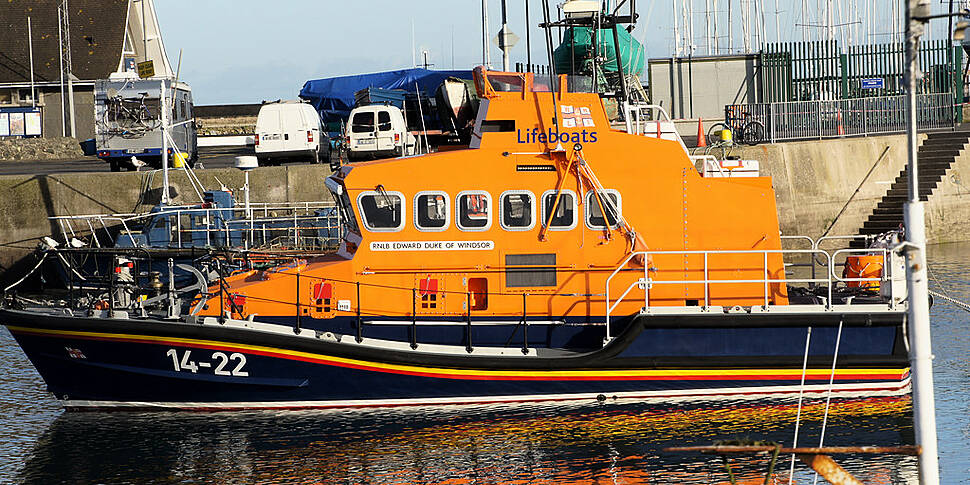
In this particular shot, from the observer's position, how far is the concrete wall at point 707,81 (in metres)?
29.3

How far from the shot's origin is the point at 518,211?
11172 millimetres

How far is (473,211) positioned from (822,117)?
58.3 ft

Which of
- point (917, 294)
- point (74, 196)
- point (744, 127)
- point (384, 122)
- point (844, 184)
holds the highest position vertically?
point (384, 122)

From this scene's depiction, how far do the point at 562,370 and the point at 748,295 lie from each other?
2.10m

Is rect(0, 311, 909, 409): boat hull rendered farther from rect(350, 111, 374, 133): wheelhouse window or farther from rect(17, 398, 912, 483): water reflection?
rect(350, 111, 374, 133): wheelhouse window

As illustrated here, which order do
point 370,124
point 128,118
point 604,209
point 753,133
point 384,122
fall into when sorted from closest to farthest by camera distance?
1. point 604,209
2. point 128,118
3. point 370,124
4. point 384,122
5. point 753,133

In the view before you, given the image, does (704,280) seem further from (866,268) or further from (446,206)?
(446,206)

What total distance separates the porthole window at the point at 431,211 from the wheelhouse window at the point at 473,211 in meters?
0.15

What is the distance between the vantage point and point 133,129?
2381 cm

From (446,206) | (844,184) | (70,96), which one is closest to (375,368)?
(446,206)

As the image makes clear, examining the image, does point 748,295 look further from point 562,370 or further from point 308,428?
point 308,428

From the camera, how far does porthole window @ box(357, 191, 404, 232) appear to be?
1120 cm

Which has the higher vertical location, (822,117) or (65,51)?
(65,51)

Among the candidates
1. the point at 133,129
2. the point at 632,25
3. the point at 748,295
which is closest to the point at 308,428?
the point at 748,295
